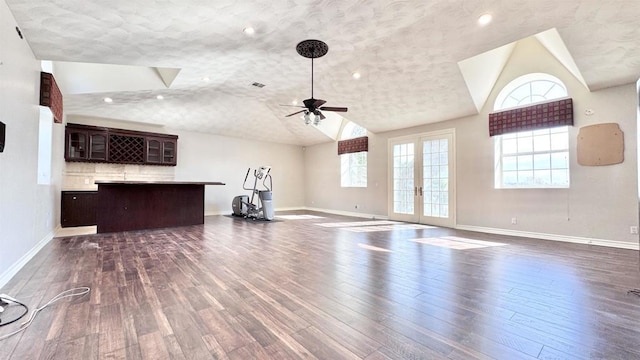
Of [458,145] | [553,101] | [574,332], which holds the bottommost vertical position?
[574,332]

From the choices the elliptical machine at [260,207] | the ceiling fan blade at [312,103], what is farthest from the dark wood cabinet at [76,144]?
the ceiling fan blade at [312,103]

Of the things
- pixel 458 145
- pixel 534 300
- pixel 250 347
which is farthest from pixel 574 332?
pixel 458 145

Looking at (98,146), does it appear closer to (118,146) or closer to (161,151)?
(118,146)

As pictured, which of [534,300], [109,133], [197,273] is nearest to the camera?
[534,300]

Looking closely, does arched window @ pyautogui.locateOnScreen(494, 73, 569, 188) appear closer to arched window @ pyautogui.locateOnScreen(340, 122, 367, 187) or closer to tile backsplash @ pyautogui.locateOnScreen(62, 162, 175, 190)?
arched window @ pyautogui.locateOnScreen(340, 122, 367, 187)

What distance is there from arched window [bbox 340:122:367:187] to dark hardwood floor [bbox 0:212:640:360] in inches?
191

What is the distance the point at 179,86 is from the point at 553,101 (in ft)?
24.4

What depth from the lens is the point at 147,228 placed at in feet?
20.2

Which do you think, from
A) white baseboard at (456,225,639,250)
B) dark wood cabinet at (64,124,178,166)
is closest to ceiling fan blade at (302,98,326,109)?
white baseboard at (456,225,639,250)

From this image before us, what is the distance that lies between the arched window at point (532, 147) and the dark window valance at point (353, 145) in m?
3.63

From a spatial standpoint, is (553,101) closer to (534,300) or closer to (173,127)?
(534,300)

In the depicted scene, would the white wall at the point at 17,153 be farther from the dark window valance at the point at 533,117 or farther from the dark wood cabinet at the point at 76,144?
the dark window valance at the point at 533,117

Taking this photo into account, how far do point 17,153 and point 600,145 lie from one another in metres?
8.32

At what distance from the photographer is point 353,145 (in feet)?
29.8
